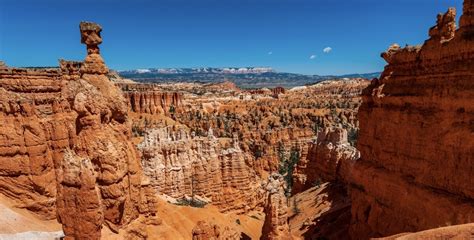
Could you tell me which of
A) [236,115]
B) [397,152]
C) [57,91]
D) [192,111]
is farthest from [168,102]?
[397,152]

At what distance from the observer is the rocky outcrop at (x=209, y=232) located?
60.7ft

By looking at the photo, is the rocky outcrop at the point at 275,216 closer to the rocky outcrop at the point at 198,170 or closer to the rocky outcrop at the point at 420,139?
the rocky outcrop at the point at 420,139

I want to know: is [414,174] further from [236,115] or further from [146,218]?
[236,115]

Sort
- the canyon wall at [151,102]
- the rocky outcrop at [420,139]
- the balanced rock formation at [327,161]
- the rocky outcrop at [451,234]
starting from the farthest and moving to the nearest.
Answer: the canyon wall at [151,102]
the balanced rock formation at [327,161]
the rocky outcrop at [420,139]
the rocky outcrop at [451,234]

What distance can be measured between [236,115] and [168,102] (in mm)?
17046

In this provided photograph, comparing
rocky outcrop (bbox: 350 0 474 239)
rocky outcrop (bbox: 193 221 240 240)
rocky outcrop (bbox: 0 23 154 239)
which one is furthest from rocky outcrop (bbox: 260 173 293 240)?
rocky outcrop (bbox: 0 23 154 239)

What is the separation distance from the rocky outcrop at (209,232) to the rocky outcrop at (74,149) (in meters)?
3.86

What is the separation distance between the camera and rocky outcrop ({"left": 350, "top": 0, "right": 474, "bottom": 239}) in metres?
14.4

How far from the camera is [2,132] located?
60.6 ft

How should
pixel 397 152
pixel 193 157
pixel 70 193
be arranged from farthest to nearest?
pixel 193 157 → pixel 397 152 → pixel 70 193

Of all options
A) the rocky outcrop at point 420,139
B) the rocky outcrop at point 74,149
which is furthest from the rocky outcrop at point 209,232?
the rocky outcrop at point 420,139

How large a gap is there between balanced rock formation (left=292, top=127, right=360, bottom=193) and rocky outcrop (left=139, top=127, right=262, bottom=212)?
6696mm

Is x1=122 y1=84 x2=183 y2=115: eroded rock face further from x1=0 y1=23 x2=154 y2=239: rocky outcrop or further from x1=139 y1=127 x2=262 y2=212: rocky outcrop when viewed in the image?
x1=0 y1=23 x2=154 y2=239: rocky outcrop

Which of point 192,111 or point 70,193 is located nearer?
point 70,193
